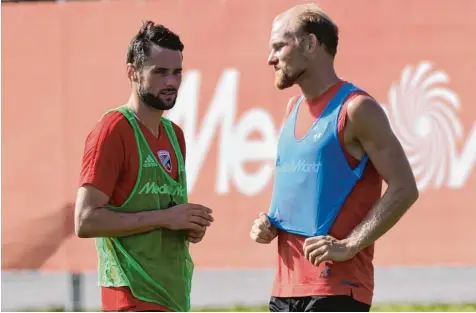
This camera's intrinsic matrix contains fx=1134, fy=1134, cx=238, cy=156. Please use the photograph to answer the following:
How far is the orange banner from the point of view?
29.9 feet

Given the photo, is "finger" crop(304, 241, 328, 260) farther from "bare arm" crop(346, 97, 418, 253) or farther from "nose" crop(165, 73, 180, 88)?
"nose" crop(165, 73, 180, 88)

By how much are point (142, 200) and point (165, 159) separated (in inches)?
9.0

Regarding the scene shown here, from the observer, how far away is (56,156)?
968cm

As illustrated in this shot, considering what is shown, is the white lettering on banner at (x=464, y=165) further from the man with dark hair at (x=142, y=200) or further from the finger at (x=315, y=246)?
the finger at (x=315, y=246)

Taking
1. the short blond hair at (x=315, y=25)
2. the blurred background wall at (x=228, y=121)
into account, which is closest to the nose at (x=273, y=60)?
the short blond hair at (x=315, y=25)

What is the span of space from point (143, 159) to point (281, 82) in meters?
0.66

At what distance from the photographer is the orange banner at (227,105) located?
911 cm

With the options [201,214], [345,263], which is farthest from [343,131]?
[201,214]

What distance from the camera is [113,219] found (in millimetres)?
4500

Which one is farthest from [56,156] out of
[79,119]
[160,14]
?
[160,14]

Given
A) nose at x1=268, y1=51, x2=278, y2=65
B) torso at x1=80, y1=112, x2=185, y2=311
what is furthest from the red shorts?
nose at x1=268, y1=51, x2=278, y2=65

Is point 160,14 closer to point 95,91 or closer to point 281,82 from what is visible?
point 95,91

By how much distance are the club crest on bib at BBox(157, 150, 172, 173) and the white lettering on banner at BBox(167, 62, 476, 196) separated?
4520mm

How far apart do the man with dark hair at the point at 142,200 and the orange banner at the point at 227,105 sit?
179 inches
